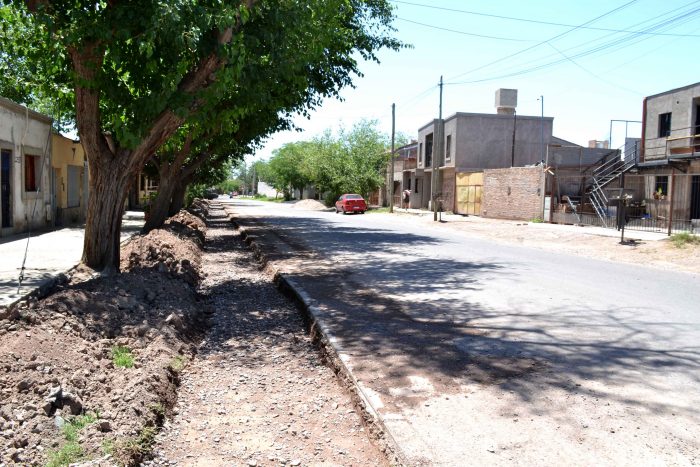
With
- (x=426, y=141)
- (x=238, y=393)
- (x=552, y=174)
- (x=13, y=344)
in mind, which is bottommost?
(x=238, y=393)

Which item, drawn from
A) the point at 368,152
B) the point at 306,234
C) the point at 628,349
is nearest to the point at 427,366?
the point at 628,349

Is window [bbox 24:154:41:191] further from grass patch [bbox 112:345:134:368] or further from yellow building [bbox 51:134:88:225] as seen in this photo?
grass patch [bbox 112:345:134:368]

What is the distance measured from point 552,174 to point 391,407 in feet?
76.9

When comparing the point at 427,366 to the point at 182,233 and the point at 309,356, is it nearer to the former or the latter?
the point at 309,356

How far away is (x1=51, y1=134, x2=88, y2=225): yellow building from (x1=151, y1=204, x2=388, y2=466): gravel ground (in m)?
15.2

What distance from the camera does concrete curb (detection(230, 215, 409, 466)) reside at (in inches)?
150

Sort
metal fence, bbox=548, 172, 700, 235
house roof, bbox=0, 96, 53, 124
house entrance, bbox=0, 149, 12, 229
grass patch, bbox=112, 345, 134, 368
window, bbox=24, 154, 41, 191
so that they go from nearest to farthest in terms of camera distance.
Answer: grass patch, bbox=112, 345, 134, 368, house roof, bbox=0, 96, 53, 124, house entrance, bbox=0, 149, 12, 229, window, bbox=24, 154, 41, 191, metal fence, bbox=548, 172, 700, 235

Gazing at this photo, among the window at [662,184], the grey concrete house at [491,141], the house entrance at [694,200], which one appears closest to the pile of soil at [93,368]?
the house entrance at [694,200]

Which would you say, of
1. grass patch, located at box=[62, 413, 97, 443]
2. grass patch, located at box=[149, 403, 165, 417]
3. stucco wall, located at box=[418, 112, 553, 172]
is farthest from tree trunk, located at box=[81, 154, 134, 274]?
stucco wall, located at box=[418, 112, 553, 172]

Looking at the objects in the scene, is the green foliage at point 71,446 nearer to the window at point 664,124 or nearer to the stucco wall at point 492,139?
the window at point 664,124

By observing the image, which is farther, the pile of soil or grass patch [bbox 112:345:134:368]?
grass patch [bbox 112:345:134:368]

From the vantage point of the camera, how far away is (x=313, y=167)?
57438 millimetres

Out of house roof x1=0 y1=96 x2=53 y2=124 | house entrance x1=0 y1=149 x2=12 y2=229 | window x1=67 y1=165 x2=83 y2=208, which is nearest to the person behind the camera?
house roof x1=0 y1=96 x2=53 y2=124

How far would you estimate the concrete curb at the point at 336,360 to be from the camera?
3811 mm
